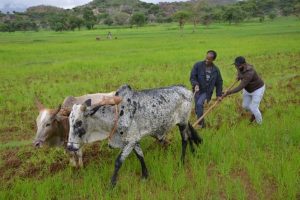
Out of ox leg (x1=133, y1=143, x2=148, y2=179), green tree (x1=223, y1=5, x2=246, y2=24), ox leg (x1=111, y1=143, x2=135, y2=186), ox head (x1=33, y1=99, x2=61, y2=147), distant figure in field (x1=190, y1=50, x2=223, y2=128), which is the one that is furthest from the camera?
green tree (x1=223, y1=5, x2=246, y2=24)

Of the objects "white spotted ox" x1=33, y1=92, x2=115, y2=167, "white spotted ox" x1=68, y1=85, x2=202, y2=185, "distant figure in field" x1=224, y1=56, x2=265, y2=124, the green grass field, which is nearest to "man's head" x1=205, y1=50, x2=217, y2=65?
"distant figure in field" x1=224, y1=56, x2=265, y2=124

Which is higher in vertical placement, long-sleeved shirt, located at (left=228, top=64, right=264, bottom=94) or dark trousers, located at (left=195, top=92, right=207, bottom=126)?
long-sleeved shirt, located at (left=228, top=64, right=264, bottom=94)

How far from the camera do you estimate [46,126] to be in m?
5.13

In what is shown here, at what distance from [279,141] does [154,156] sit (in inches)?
79.4

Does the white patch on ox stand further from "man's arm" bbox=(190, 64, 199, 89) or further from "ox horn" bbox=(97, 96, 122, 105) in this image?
"man's arm" bbox=(190, 64, 199, 89)

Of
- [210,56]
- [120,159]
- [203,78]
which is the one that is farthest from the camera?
[203,78]

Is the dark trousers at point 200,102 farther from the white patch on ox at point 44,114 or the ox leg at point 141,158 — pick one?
the white patch on ox at point 44,114

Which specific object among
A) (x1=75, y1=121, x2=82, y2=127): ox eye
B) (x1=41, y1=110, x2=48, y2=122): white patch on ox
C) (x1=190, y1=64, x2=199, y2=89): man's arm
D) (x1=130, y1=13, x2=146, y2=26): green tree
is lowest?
(x1=130, y1=13, x2=146, y2=26): green tree

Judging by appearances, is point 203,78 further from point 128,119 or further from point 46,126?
point 46,126

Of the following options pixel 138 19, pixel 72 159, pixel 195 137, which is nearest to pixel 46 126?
pixel 72 159

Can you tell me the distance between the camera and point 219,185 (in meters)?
4.67

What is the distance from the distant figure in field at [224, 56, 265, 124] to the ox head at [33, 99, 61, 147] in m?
2.81

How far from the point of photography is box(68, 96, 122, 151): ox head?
4348 mm

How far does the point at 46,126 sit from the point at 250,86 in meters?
3.54
